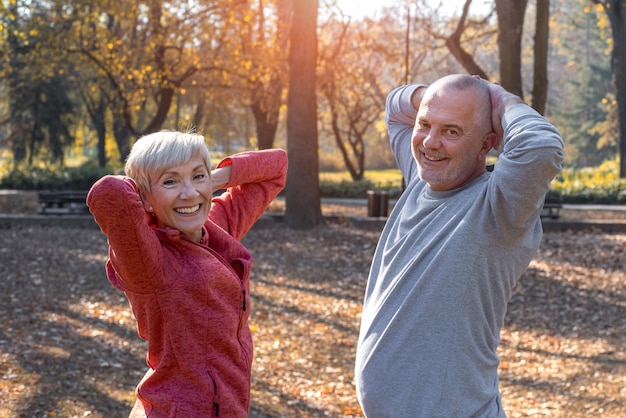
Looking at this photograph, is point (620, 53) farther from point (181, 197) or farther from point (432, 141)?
point (181, 197)

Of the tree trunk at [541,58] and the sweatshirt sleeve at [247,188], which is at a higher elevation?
the tree trunk at [541,58]

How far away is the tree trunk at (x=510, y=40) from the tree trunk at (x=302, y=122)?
3.60 m

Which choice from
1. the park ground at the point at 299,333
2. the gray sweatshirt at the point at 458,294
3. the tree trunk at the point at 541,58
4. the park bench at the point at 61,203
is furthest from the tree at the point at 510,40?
the gray sweatshirt at the point at 458,294

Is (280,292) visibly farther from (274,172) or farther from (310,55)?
(274,172)

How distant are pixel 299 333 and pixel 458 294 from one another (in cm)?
596

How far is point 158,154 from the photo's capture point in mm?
2816

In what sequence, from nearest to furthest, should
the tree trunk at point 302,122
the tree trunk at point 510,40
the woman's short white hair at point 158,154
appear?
the woman's short white hair at point 158,154 < the tree trunk at point 510,40 < the tree trunk at point 302,122

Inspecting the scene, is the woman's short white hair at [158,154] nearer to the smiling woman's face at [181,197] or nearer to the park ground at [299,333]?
the smiling woman's face at [181,197]

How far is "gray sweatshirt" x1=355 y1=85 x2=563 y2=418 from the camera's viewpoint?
8.29 ft

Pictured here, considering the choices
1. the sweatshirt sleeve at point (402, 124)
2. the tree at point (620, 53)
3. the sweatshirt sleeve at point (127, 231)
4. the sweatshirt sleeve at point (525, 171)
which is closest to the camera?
the sweatshirt sleeve at point (525, 171)

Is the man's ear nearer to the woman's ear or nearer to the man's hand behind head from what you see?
the man's hand behind head

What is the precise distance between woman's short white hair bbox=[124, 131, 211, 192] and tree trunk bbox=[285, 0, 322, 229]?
12093 millimetres

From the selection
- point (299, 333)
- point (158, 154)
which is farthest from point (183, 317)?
point (299, 333)

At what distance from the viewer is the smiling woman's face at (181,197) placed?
2834 mm
